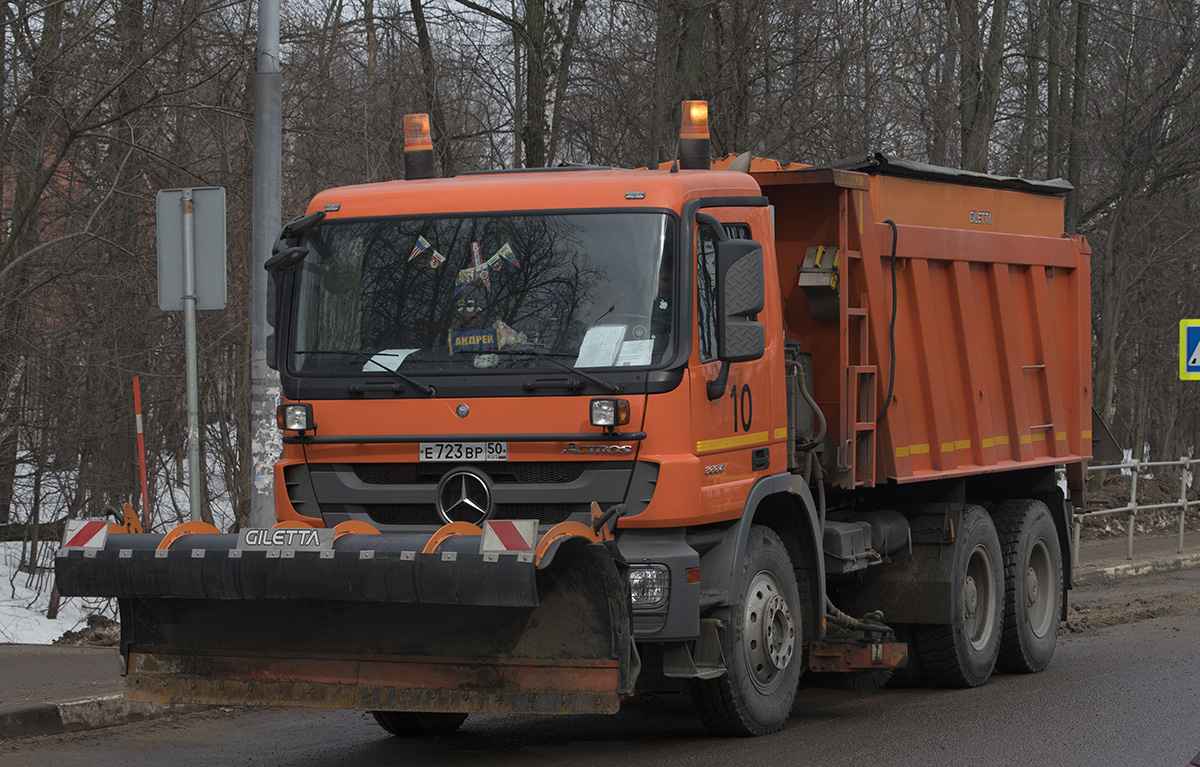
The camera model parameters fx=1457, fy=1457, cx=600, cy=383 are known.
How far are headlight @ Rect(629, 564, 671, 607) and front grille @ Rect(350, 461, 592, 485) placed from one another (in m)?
0.52

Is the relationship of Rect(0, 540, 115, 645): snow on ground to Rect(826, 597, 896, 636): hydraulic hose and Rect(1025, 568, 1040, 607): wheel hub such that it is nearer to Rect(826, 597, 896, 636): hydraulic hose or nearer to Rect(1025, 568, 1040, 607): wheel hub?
Rect(826, 597, 896, 636): hydraulic hose

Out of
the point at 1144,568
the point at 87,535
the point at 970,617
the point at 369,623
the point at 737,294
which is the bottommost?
the point at 1144,568

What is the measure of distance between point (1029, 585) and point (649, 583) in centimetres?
505

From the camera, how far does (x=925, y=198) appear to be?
9.20 meters

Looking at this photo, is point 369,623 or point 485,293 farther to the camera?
point 485,293

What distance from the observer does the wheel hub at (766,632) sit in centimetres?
702

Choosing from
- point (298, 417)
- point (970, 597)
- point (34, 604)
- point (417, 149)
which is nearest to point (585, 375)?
point (298, 417)

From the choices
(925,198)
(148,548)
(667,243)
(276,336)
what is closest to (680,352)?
(667,243)

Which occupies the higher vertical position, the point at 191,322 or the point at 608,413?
the point at 191,322

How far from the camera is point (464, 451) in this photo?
6.68 meters

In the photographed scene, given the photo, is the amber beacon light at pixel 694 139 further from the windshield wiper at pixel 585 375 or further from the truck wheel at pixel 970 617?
the truck wheel at pixel 970 617

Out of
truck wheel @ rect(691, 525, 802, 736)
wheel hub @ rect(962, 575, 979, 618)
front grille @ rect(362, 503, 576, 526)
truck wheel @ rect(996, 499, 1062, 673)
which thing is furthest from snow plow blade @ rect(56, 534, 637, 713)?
truck wheel @ rect(996, 499, 1062, 673)

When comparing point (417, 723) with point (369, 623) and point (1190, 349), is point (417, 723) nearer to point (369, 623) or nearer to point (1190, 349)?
point (369, 623)

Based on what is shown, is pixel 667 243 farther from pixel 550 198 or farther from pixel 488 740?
pixel 488 740
